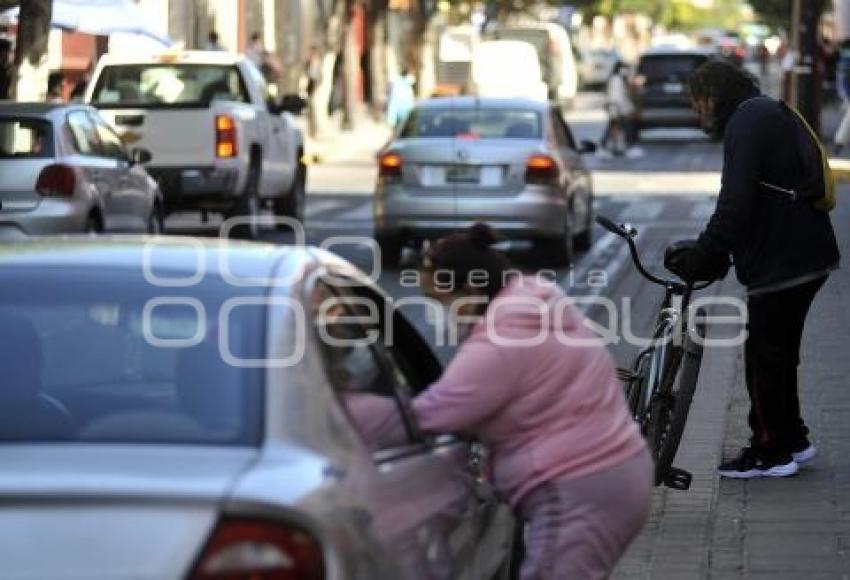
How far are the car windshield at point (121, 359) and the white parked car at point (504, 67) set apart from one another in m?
45.2

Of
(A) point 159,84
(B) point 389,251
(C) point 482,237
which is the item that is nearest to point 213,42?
(A) point 159,84

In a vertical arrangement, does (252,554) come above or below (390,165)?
above

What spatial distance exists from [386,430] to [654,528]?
3452 millimetres

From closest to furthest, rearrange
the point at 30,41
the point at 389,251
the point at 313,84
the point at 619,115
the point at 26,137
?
1. the point at 26,137
2. the point at 389,251
3. the point at 30,41
4. the point at 619,115
5. the point at 313,84

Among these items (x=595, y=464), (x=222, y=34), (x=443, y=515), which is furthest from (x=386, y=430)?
(x=222, y=34)

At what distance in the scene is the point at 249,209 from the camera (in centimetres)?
2320

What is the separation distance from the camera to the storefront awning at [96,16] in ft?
93.0

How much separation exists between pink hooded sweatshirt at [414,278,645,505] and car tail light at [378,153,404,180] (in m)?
14.4

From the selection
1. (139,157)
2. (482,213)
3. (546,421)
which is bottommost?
(482,213)

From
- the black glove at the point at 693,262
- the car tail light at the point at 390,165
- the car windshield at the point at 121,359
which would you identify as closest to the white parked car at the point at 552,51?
the car tail light at the point at 390,165

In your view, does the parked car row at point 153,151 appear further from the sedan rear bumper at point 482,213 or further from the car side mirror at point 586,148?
the car side mirror at point 586,148

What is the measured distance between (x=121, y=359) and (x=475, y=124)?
15.4 metres

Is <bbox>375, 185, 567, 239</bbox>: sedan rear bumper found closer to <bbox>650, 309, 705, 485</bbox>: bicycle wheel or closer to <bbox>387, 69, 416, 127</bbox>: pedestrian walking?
<bbox>650, 309, 705, 485</bbox>: bicycle wheel

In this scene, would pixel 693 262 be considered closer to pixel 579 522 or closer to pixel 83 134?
pixel 579 522
